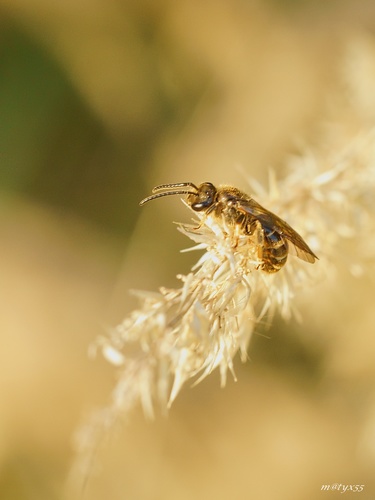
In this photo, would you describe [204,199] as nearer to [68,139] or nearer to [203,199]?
[203,199]

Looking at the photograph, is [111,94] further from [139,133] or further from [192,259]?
[192,259]

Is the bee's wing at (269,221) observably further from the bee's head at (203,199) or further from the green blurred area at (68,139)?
the green blurred area at (68,139)

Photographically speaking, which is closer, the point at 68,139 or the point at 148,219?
the point at 148,219

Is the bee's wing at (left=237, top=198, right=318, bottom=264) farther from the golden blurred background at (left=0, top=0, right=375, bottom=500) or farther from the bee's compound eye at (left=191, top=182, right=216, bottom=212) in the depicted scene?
the golden blurred background at (left=0, top=0, right=375, bottom=500)

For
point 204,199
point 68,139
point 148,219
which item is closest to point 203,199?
point 204,199

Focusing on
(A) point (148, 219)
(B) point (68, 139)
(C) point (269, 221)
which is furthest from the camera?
(B) point (68, 139)

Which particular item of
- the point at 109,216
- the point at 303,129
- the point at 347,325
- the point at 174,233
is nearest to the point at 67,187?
the point at 109,216
